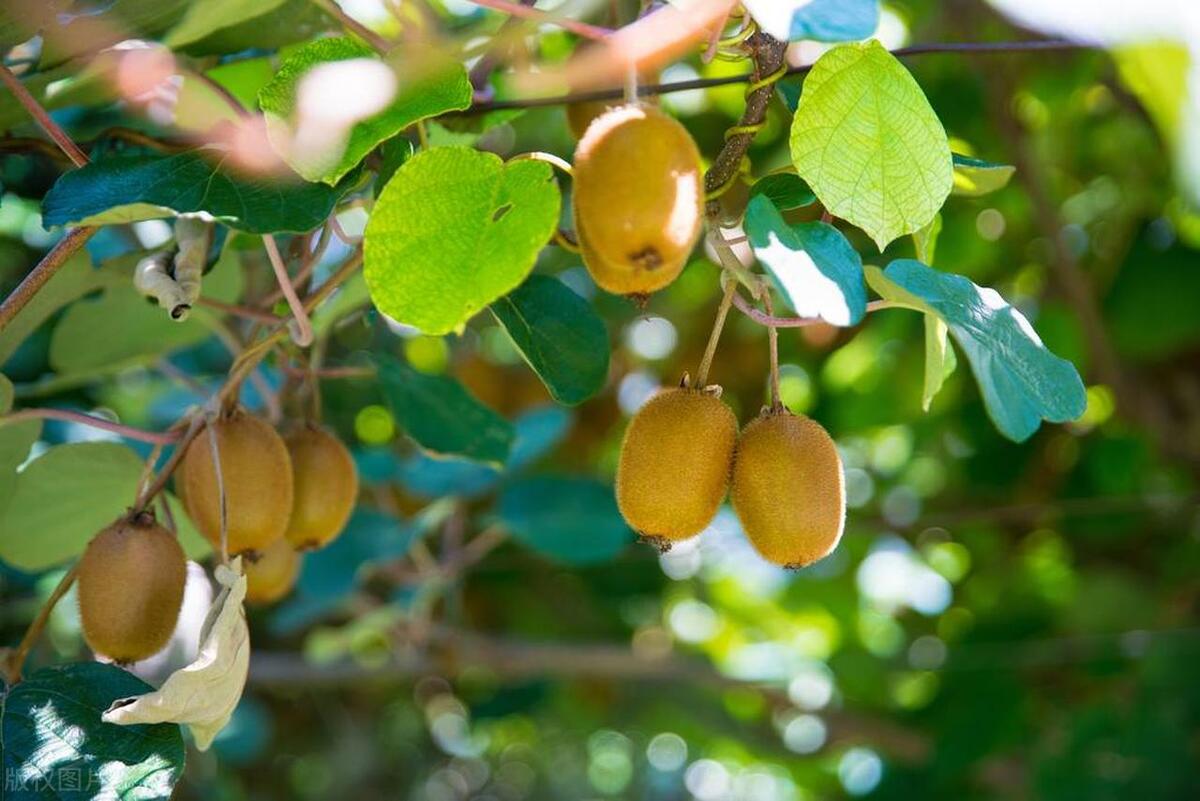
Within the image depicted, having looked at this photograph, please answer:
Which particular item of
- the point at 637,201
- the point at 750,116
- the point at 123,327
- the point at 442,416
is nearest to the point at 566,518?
the point at 442,416

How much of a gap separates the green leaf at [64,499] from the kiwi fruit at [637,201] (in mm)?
630

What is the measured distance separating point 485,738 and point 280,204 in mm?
2799

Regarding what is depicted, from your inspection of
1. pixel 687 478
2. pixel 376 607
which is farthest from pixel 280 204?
pixel 376 607

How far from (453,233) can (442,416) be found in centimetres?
52

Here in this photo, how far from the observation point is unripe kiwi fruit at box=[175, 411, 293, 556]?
1.03 m

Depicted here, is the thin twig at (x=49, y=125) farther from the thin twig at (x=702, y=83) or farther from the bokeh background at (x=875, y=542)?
the bokeh background at (x=875, y=542)

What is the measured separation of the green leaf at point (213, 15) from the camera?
1.03 meters

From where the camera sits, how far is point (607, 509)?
2.05 meters

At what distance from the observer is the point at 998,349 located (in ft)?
2.70

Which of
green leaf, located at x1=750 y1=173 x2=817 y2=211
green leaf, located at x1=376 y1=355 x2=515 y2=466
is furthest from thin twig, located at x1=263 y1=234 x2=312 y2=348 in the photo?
green leaf, located at x1=750 y1=173 x2=817 y2=211

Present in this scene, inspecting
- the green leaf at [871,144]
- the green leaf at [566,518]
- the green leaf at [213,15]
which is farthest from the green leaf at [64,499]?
the green leaf at [566,518]

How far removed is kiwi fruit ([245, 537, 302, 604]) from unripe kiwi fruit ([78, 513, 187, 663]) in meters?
0.14

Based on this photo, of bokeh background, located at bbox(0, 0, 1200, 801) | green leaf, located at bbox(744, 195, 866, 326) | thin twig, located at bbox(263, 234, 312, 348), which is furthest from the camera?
bokeh background, located at bbox(0, 0, 1200, 801)

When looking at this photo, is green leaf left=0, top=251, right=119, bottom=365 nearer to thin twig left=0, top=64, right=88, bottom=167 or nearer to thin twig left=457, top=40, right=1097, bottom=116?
thin twig left=0, top=64, right=88, bottom=167
